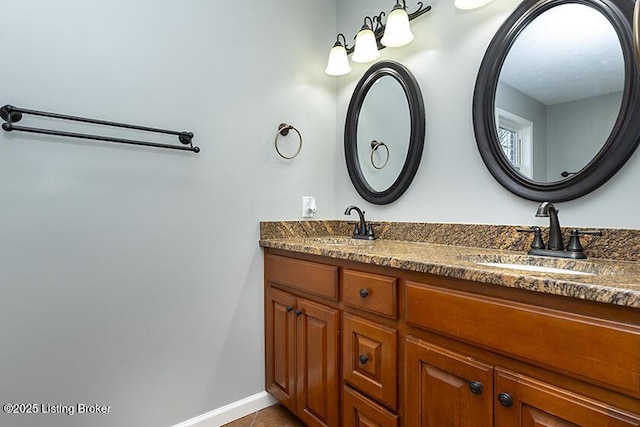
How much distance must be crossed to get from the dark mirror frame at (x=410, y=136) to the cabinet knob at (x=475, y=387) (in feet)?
3.26

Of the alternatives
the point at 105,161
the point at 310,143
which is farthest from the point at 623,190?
the point at 105,161

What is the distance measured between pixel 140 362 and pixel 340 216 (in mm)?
1279

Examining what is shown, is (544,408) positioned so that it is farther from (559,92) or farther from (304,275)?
(559,92)

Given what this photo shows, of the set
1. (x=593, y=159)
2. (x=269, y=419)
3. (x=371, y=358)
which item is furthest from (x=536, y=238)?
(x=269, y=419)

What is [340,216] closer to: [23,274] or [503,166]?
[503,166]

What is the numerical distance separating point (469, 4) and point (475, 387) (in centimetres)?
140

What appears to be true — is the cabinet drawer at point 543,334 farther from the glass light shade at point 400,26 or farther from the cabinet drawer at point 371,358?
the glass light shade at point 400,26

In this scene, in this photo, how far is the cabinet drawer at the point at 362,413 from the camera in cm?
112

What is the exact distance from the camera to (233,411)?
1.66 m

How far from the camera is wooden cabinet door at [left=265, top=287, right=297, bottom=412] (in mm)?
1567

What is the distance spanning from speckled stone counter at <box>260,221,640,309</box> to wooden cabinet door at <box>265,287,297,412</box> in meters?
0.29

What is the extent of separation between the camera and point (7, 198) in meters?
1.15

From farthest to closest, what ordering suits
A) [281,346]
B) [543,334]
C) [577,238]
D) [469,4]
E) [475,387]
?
[281,346] < [469,4] < [577,238] < [475,387] < [543,334]

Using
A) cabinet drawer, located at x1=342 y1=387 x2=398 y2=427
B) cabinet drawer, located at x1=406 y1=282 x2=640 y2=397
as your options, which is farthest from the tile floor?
cabinet drawer, located at x1=406 y1=282 x2=640 y2=397
